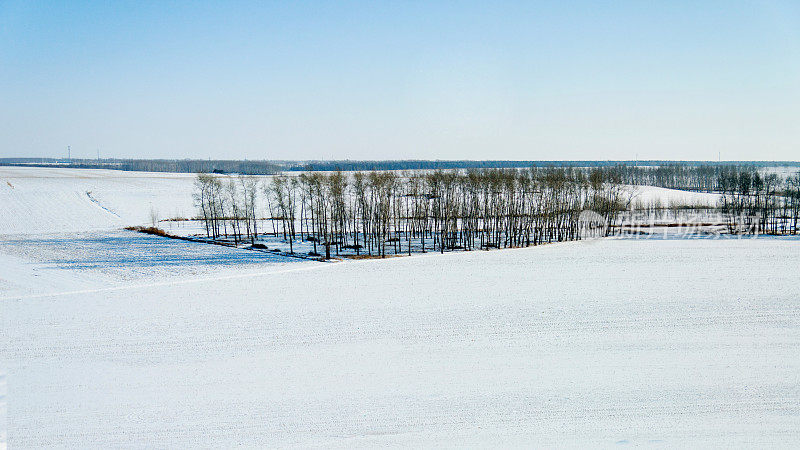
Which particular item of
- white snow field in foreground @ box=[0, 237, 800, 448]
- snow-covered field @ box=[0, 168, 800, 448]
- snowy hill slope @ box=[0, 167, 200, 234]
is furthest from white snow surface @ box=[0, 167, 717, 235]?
white snow field in foreground @ box=[0, 237, 800, 448]

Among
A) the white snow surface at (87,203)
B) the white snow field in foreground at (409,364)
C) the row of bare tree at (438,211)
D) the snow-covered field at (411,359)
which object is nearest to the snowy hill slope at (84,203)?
the white snow surface at (87,203)

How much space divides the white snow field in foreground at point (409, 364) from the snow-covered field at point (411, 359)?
61 millimetres

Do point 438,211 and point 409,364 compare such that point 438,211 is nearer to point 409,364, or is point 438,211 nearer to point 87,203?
point 409,364

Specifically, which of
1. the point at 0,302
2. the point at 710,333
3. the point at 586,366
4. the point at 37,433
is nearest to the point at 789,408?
the point at 586,366

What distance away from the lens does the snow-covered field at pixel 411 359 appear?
1026cm

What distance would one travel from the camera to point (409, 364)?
13859 mm

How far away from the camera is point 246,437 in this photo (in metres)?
9.99

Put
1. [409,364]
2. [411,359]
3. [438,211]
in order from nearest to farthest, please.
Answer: [409,364]
[411,359]
[438,211]

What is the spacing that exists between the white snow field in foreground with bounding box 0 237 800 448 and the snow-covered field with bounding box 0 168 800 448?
0.06m

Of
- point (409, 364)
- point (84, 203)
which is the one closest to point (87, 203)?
point (84, 203)

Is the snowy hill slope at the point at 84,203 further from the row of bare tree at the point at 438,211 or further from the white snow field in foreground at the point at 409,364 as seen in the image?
the white snow field in foreground at the point at 409,364

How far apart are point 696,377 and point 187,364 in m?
13.0

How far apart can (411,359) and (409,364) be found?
1.30 feet

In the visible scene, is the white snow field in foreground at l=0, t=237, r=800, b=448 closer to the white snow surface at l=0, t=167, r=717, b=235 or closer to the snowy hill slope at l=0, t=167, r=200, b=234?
the white snow surface at l=0, t=167, r=717, b=235
